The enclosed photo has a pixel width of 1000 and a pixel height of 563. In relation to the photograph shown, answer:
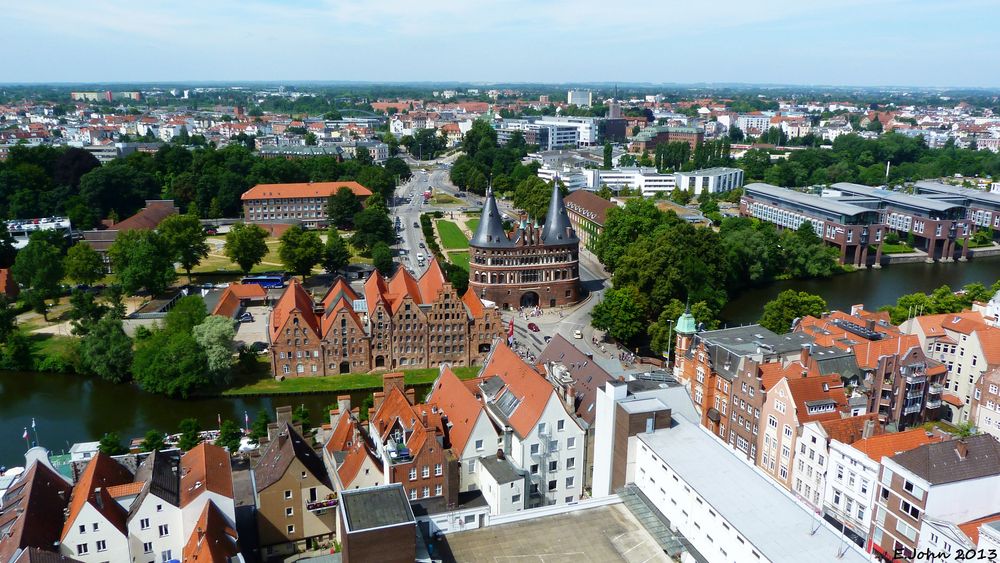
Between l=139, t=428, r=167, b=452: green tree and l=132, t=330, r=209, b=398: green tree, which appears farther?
l=132, t=330, r=209, b=398: green tree

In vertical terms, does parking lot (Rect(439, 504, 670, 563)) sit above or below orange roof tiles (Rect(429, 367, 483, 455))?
below

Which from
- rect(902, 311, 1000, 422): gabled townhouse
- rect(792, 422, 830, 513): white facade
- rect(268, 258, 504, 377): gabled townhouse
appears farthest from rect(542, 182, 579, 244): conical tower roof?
rect(792, 422, 830, 513): white facade

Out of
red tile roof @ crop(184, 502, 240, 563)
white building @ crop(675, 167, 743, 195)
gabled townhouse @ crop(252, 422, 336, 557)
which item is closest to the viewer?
red tile roof @ crop(184, 502, 240, 563)

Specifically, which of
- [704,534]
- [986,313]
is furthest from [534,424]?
[986,313]

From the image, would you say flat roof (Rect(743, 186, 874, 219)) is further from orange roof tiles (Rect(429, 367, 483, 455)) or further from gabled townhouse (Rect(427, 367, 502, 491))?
gabled townhouse (Rect(427, 367, 502, 491))

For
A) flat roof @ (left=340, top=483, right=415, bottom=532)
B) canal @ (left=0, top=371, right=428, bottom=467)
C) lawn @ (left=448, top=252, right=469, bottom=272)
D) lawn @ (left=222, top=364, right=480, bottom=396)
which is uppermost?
flat roof @ (left=340, top=483, right=415, bottom=532)

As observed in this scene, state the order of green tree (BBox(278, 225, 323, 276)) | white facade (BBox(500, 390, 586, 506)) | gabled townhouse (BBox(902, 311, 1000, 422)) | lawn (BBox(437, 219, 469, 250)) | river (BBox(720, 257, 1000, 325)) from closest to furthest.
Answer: white facade (BBox(500, 390, 586, 506))
gabled townhouse (BBox(902, 311, 1000, 422))
river (BBox(720, 257, 1000, 325))
green tree (BBox(278, 225, 323, 276))
lawn (BBox(437, 219, 469, 250))

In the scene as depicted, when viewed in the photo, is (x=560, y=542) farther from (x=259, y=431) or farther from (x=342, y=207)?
(x=342, y=207)
